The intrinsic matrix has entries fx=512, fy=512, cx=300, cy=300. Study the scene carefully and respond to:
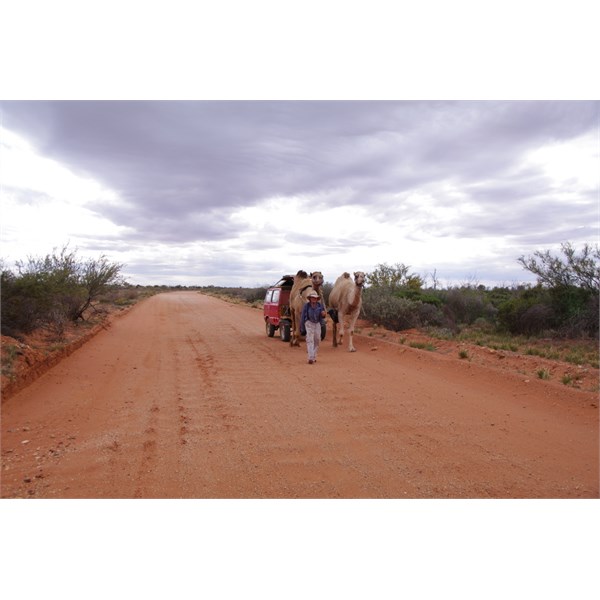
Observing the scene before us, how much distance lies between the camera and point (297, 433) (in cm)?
726

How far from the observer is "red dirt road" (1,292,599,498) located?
551 cm

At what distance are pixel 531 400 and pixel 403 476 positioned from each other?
4773 mm

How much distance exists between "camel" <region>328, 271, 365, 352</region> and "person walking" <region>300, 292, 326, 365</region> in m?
2.11

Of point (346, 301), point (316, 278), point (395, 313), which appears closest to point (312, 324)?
point (316, 278)

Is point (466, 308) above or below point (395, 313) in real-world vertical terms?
above

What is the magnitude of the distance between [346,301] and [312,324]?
3.30 metres

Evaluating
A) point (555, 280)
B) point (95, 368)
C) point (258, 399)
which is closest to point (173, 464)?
point (258, 399)

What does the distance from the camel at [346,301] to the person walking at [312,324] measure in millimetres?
2105

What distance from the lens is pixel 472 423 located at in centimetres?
787

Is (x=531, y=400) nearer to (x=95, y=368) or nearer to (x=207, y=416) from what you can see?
→ (x=207, y=416)

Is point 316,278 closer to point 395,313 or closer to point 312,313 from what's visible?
point 312,313

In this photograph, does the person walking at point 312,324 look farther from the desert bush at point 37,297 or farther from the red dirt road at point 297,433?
the desert bush at point 37,297

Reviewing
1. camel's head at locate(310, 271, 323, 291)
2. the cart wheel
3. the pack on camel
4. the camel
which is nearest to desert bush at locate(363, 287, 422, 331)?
the camel

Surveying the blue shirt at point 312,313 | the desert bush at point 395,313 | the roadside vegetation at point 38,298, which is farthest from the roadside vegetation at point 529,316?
the roadside vegetation at point 38,298
